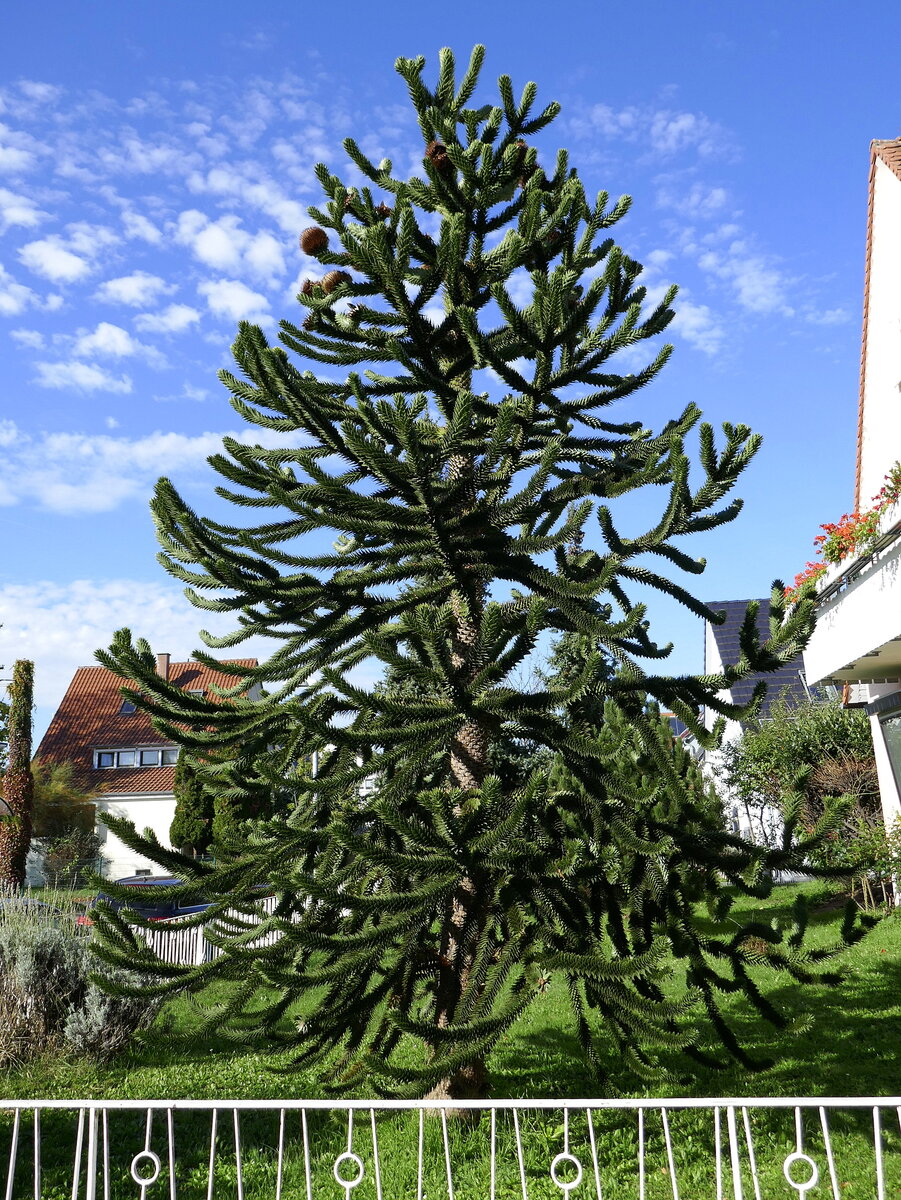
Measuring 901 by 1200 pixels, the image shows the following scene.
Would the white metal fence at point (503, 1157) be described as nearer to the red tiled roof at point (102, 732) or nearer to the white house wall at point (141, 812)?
the red tiled roof at point (102, 732)

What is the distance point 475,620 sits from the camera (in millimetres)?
6441

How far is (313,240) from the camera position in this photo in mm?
6484

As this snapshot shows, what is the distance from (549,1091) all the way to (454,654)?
4.10 metres

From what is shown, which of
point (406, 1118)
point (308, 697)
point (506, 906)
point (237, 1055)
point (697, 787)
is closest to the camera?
point (506, 906)

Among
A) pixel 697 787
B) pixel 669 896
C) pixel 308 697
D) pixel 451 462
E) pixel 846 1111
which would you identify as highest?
pixel 451 462

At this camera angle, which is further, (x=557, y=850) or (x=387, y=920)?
(x=557, y=850)

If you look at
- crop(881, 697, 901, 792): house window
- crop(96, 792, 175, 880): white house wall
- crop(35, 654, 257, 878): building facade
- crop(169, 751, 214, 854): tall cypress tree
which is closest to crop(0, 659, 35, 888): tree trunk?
crop(169, 751, 214, 854): tall cypress tree

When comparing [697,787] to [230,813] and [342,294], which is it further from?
[230,813]

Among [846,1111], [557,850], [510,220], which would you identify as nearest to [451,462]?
[510,220]

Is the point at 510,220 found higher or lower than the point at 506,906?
higher

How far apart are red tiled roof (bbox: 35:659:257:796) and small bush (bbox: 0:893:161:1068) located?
80.5ft

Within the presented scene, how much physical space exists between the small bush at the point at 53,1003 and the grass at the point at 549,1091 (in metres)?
0.26

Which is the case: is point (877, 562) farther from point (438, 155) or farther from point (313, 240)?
point (313, 240)

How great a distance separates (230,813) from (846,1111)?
22.8 m
